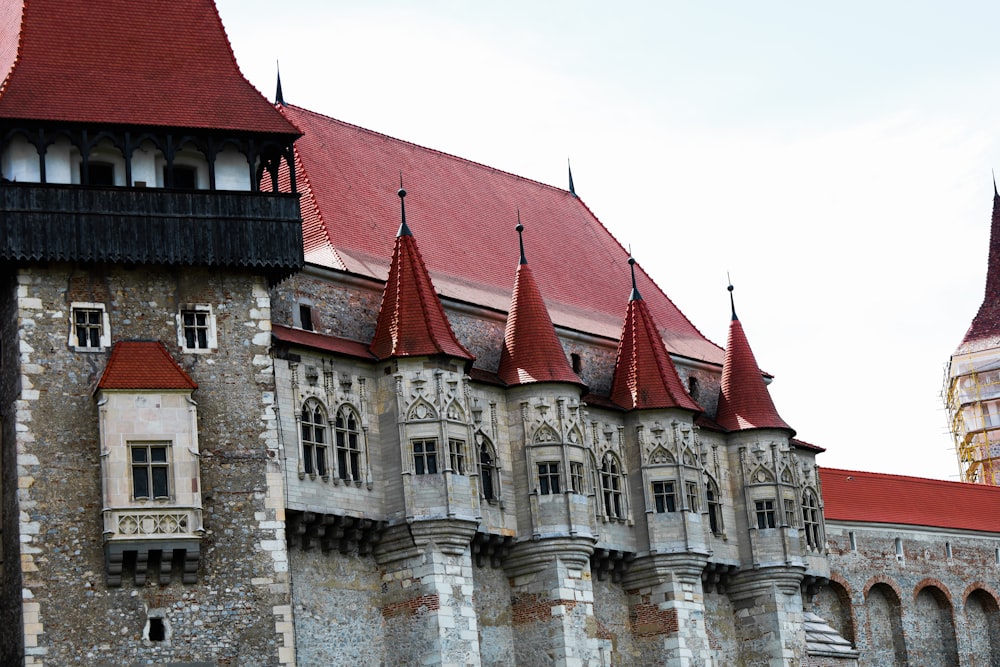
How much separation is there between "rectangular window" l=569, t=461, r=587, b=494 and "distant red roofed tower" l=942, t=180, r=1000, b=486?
35.9 m

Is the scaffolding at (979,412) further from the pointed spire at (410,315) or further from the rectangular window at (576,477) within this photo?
the pointed spire at (410,315)

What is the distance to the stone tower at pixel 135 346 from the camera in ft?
116

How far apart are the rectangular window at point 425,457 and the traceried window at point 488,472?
8.40ft

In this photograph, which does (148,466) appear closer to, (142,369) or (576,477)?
(142,369)

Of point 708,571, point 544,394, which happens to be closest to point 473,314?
point 544,394

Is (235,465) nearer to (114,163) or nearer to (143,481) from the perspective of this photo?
(143,481)

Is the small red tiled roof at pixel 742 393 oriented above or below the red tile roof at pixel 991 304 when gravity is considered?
below

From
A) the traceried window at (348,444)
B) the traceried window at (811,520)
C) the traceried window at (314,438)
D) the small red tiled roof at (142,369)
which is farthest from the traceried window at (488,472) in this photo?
the traceried window at (811,520)

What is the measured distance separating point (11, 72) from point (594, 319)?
18.5 m

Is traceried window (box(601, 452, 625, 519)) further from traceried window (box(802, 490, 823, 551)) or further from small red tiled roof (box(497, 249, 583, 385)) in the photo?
traceried window (box(802, 490, 823, 551))

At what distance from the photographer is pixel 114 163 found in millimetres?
38438

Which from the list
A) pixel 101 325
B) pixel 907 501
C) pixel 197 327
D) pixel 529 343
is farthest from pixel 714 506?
pixel 101 325

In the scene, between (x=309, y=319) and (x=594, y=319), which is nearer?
(x=309, y=319)

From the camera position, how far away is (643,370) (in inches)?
1921
